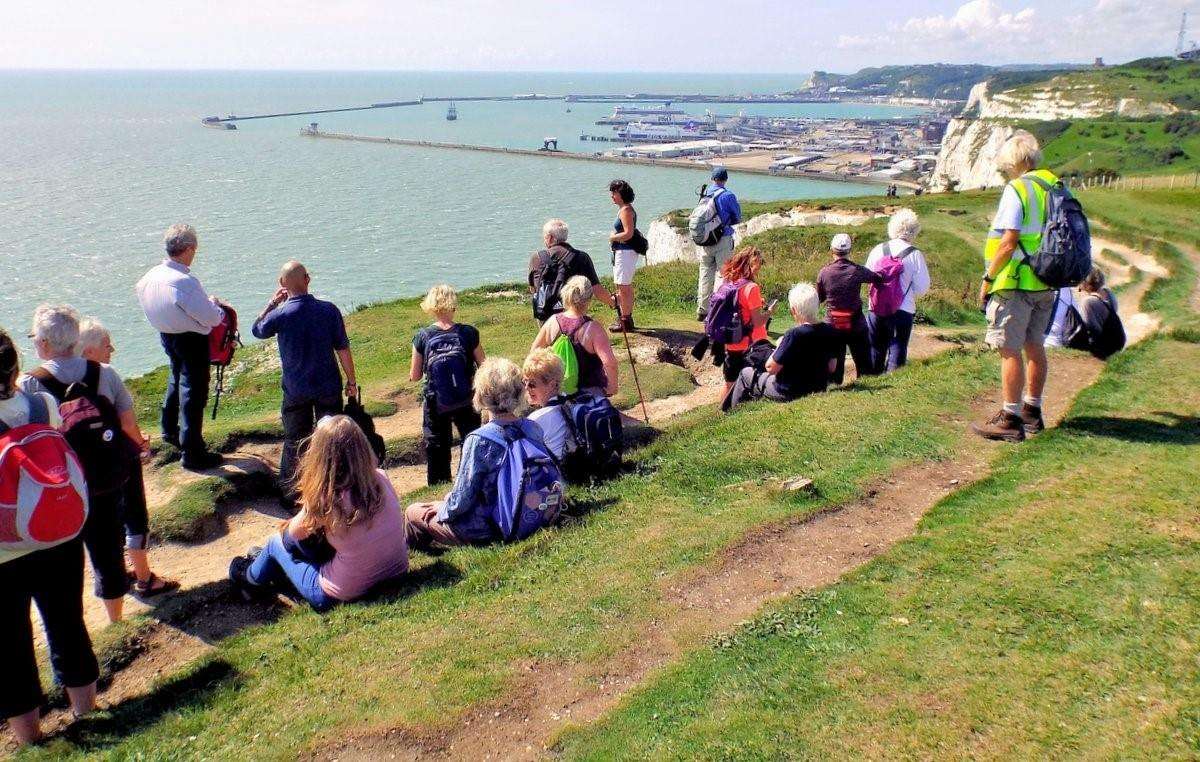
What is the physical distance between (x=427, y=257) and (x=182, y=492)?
51.7m

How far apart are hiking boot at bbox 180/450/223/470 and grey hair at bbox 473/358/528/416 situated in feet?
17.9

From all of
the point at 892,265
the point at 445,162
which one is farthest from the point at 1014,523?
the point at 445,162

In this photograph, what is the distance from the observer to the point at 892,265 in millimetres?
10672

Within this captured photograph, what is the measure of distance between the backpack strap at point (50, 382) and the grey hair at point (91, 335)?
105 centimetres

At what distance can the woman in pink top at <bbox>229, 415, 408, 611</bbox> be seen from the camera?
5977mm

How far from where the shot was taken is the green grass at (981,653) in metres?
4.31

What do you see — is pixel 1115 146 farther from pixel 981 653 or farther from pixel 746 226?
pixel 981 653

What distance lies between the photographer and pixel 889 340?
11453 mm

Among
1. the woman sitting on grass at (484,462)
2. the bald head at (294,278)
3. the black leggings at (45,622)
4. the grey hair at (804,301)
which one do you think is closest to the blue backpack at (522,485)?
the woman sitting on grass at (484,462)

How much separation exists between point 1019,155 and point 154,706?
850 cm

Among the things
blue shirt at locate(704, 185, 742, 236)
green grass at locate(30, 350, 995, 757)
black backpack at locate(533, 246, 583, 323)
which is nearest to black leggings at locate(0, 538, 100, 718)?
green grass at locate(30, 350, 995, 757)

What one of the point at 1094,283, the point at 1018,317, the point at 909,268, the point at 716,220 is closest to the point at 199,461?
the point at 716,220

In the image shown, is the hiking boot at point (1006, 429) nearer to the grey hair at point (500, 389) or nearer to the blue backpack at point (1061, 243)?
the blue backpack at point (1061, 243)

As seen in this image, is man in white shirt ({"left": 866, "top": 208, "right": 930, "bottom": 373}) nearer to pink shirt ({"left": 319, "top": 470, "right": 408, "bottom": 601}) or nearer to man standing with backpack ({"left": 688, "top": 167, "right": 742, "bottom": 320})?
man standing with backpack ({"left": 688, "top": 167, "right": 742, "bottom": 320})
